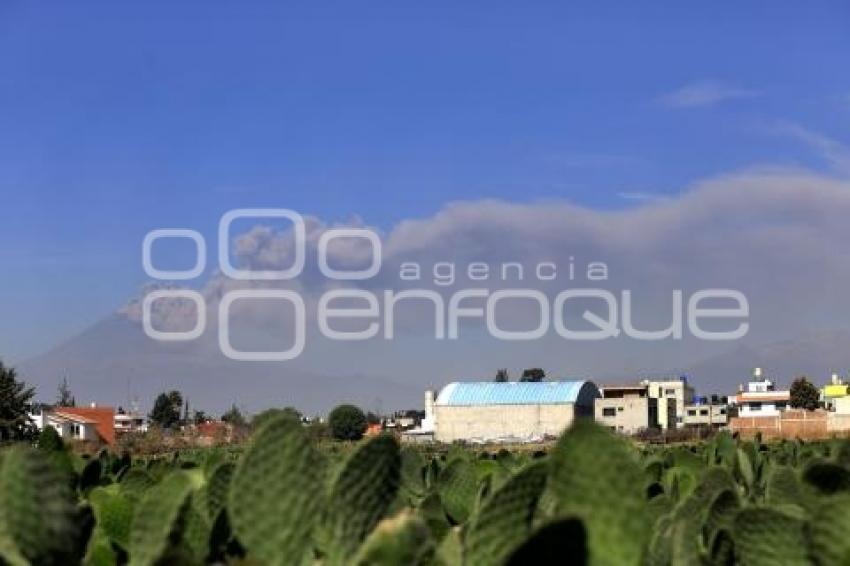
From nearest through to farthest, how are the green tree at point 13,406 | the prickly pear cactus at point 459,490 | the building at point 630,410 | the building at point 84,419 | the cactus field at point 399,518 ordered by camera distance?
the cactus field at point 399,518, the prickly pear cactus at point 459,490, the green tree at point 13,406, the building at point 84,419, the building at point 630,410

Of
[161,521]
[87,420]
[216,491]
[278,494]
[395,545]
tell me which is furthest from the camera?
[87,420]

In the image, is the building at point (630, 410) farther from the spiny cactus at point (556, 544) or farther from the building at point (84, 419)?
the spiny cactus at point (556, 544)

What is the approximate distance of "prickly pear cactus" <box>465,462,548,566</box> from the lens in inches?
72.9

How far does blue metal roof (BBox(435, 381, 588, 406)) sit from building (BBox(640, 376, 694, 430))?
9334 millimetres

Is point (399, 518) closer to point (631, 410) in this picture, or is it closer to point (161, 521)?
point (161, 521)

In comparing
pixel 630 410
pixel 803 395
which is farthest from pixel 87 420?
pixel 803 395

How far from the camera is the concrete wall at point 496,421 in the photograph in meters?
80.8

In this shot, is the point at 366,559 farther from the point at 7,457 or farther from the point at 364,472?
the point at 7,457

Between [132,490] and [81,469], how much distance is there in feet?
4.14

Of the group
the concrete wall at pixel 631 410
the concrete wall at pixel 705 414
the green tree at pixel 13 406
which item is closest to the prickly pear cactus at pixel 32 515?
the green tree at pixel 13 406

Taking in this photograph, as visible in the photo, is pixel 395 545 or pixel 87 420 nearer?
pixel 395 545

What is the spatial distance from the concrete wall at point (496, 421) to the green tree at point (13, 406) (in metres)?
33.6

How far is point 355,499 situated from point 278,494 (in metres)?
0.14

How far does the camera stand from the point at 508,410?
82375 millimetres
